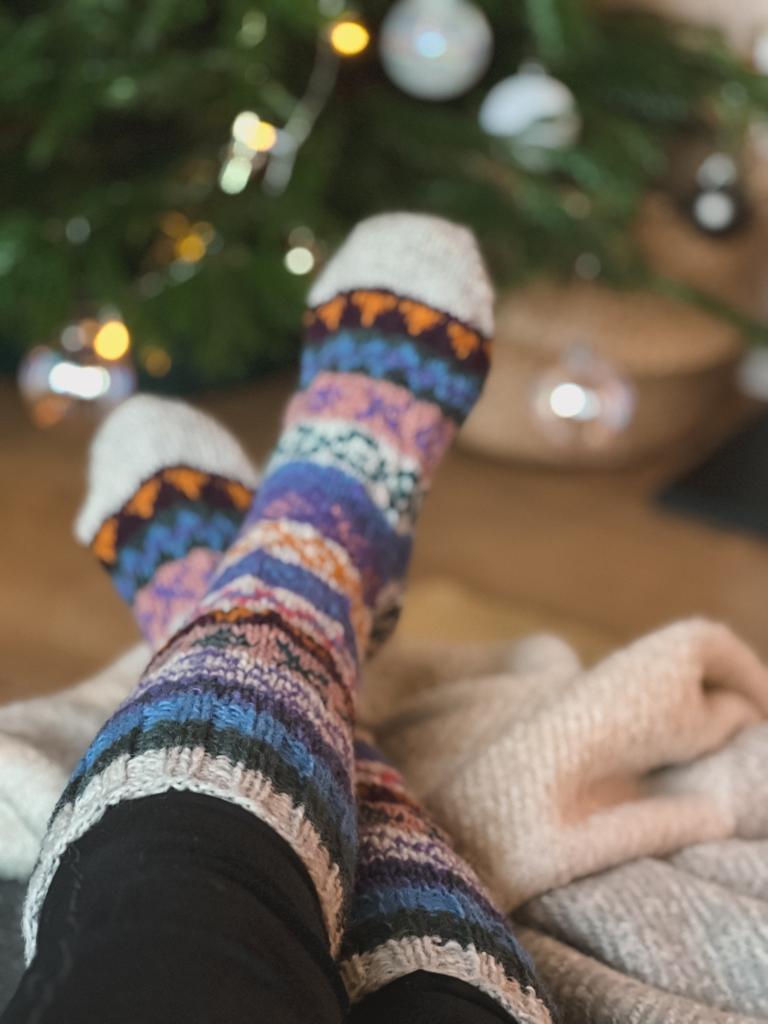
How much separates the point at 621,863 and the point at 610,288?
0.92m

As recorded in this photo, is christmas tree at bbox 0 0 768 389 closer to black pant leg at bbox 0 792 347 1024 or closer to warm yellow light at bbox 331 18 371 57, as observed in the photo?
warm yellow light at bbox 331 18 371 57

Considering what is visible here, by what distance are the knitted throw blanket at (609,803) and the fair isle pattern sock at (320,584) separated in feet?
0.26

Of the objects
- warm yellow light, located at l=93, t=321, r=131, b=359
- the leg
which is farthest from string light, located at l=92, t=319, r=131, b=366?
the leg

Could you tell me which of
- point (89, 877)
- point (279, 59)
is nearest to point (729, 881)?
point (89, 877)

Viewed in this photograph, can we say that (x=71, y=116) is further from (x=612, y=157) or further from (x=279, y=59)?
(x=612, y=157)

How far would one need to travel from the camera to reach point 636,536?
138 centimetres

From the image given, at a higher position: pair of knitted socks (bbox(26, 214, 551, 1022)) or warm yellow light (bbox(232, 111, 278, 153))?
warm yellow light (bbox(232, 111, 278, 153))

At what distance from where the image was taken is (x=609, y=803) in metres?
0.60

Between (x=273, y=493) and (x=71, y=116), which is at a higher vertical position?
(x=71, y=116)

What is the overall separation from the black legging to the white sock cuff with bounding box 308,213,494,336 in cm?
51

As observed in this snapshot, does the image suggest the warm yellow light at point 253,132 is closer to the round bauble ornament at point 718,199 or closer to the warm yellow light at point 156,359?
the warm yellow light at point 156,359

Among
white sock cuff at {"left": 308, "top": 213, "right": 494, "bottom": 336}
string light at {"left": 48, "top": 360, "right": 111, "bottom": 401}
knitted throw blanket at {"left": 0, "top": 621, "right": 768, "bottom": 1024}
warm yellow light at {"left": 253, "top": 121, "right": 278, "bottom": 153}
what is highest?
warm yellow light at {"left": 253, "top": 121, "right": 278, "bottom": 153}

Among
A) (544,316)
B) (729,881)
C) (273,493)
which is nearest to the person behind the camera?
(729,881)

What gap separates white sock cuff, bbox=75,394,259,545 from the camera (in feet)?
2.83
